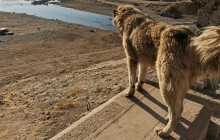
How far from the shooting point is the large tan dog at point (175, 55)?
3.53 metres

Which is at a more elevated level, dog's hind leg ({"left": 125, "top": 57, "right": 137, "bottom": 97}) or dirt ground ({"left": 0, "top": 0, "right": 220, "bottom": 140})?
dog's hind leg ({"left": 125, "top": 57, "right": 137, "bottom": 97})

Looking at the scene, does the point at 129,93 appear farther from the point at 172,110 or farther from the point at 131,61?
the point at 172,110

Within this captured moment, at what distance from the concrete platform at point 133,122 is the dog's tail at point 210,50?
1644 millimetres

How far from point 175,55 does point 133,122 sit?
71.8 inches

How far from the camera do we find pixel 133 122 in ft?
16.1

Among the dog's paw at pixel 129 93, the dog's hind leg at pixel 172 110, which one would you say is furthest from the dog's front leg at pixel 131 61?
the dog's hind leg at pixel 172 110

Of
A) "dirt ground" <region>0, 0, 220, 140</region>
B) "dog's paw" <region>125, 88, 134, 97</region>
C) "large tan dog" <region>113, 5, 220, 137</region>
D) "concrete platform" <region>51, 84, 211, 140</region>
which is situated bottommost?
"dirt ground" <region>0, 0, 220, 140</region>

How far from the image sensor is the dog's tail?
342 cm

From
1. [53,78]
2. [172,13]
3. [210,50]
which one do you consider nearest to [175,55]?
[210,50]

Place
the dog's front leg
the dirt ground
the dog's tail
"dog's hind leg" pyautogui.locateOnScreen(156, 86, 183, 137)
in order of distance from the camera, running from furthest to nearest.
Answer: the dirt ground, the dog's front leg, "dog's hind leg" pyautogui.locateOnScreen(156, 86, 183, 137), the dog's tail

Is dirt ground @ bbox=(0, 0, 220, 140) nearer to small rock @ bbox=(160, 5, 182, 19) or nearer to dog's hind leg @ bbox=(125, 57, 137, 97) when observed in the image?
dog's hind leg @ bbox=(125, 57, 137, 97)

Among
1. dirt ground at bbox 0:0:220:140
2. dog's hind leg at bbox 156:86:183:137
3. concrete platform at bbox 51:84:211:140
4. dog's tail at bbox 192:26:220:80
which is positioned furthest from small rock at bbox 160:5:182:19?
dog's tail at bbox 192:26:220:80

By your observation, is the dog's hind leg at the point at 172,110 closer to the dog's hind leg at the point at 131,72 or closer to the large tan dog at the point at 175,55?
the large tan dog at the point at 175,55

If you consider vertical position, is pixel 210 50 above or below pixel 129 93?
above
